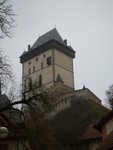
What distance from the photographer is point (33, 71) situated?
80312mm

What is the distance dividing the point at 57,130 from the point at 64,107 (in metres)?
13.1

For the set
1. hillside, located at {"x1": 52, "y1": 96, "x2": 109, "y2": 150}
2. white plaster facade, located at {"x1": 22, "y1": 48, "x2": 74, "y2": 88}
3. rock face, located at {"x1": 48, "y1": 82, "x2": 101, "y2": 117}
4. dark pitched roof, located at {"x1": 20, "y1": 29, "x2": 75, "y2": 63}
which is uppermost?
dark pitched roof, located at {"x1": 20, "y1": 29, "x2": 75, "y2": 63}

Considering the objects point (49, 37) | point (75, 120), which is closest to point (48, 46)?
point (49, 37)

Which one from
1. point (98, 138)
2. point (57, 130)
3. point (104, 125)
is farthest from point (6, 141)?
point (57, 130)

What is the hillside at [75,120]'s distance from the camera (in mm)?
45888

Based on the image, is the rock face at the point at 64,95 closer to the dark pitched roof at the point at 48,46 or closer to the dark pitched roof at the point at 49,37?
the dark pitched roof at the point at 48,46

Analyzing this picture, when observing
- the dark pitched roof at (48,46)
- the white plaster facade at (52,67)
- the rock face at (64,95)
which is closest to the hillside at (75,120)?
the rock face at (64,95)

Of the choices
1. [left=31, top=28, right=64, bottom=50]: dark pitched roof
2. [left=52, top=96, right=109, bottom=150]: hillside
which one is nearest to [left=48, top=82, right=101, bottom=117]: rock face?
[left=52, top=96, right=109, bottom=150]: hillside

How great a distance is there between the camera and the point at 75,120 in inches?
2153

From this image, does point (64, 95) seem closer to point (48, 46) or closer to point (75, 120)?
point (75, 120)

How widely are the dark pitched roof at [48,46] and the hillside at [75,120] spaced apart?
795 inches

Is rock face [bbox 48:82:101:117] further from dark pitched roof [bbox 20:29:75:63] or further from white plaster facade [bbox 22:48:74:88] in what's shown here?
dark pitched roof [bbox 20:29:75:63]

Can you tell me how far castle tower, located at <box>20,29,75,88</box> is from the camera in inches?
2947

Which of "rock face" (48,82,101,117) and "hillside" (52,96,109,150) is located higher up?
"rock face" (48,82,101,117)
